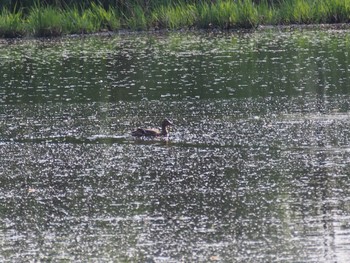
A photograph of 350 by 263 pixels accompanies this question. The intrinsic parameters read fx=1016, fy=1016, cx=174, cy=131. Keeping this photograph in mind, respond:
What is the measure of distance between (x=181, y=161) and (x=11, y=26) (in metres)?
18.2

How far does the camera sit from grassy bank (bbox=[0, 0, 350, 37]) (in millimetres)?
29484

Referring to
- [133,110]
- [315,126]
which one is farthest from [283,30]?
[315,126]

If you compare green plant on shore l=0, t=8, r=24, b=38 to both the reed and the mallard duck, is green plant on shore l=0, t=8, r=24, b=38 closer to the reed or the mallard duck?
the reed

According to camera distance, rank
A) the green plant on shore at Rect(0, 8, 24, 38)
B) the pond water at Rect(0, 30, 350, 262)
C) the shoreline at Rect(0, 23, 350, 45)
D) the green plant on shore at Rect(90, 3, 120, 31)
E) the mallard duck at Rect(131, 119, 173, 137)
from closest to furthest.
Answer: the pond water at Rect(0, 30, 350, 262), the mallard duck at Rect(131, 119, 173, 137), the shoreline at Rect(0, 23, 350, 45), the green plant on shore at Rect(0, 8, 24, 38), the green plant on shore at Rect(90, 3, 120, 31)

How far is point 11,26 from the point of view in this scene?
29.8 meters

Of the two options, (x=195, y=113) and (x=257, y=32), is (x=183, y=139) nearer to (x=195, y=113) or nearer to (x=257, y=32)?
(x=195, y=113)

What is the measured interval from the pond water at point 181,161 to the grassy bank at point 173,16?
256 inches

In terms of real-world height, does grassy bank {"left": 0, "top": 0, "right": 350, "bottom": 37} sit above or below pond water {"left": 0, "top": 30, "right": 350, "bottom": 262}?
below

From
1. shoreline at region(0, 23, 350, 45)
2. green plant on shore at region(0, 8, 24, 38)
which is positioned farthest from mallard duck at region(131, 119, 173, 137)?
green plant on shore at region(0, 8, 24, 38)

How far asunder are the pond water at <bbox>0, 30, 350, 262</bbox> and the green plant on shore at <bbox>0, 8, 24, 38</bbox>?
6957mm

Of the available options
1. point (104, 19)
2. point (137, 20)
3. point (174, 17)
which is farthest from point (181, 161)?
point (104, 19)

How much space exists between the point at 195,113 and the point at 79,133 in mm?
2121

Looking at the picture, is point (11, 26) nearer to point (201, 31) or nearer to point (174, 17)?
point (174, 17)

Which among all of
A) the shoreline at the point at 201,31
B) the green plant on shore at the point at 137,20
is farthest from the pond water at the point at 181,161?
the green plant on shore at the point at 137,20
